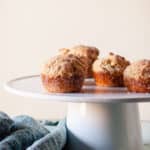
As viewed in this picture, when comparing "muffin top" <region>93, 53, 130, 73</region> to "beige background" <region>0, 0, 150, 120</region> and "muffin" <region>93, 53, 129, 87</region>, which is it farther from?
"beige background" <region>0, 0, 150, 120</region>

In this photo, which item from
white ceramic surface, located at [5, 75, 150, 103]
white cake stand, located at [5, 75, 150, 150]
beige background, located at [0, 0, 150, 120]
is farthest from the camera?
beige background, located at [0, 0, 150, 120]

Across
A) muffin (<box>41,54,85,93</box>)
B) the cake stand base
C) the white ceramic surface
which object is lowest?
the cake stand base

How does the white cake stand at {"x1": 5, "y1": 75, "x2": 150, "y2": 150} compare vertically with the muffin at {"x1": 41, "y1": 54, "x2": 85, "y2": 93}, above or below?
below

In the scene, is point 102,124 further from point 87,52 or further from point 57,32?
point 57,32

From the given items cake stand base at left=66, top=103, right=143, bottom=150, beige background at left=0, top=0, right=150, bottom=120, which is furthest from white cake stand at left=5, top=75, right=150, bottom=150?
beige background at left=0, top=0, right=150, bottom=120

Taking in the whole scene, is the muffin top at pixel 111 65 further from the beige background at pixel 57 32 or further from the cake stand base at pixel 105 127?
the beige background at pixel 57 32

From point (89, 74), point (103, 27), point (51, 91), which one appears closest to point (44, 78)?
point (51, 91)

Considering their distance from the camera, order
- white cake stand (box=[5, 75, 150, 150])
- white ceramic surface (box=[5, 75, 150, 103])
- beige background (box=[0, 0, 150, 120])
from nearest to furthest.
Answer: white ceramic surface (box=[5, 75, 150, 103])
white cake stand (box=[5, 75, 150, 150])
beige background (box=[0, 0, 150, 120])

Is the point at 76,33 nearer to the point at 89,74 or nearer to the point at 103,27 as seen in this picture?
the point at 103,27
